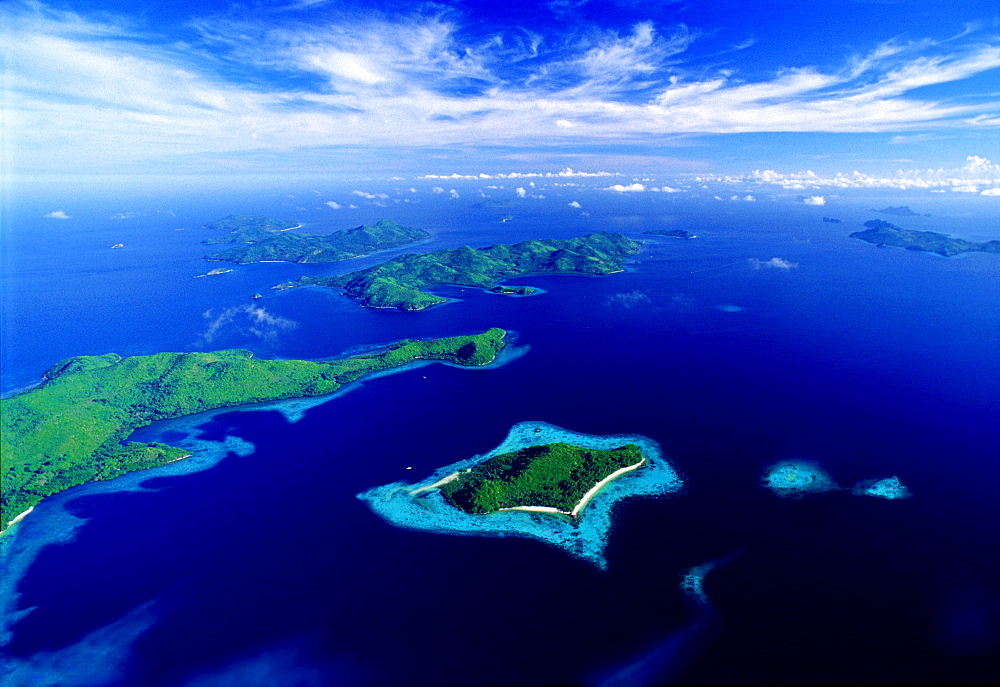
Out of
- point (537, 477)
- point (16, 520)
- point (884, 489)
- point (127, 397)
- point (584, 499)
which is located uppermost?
point (127, 397)

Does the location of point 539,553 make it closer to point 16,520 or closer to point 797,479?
point 797,479

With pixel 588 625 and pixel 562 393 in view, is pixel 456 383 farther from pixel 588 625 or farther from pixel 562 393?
pixel 588 625

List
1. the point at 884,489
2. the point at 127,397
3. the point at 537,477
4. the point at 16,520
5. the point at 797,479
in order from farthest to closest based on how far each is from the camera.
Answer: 1. the point at 127,397
2. the point at 797,479
3. the point at 537,477
4. the point at 884,489
5. the point at 16,520

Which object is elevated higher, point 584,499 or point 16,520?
point 584,499

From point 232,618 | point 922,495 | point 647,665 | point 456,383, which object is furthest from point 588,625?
point 456,383

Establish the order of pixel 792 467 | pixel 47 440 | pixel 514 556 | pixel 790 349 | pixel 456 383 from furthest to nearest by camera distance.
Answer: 1. pixel 790 349
2. pixel 456 383
3. pixel 47 440
4. pixel 792 467
5. pixel 514 556

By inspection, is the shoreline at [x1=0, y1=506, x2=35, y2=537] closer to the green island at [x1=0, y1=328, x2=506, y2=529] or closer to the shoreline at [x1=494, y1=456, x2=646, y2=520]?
the green island at [x1=0, y1=328, x2=506, y2=529]

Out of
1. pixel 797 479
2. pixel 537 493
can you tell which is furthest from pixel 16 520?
pixel 797 479
